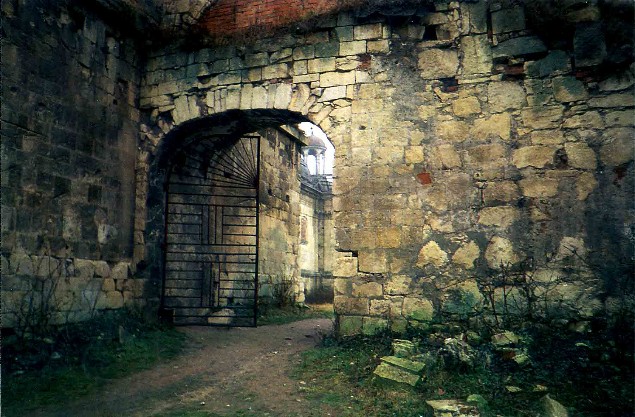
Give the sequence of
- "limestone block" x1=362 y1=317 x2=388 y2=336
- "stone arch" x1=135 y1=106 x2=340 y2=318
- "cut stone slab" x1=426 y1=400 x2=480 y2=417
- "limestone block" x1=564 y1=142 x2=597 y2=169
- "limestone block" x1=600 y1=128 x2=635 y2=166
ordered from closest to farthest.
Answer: "cut stone slab" x1=426 y1=400 x2=480 y2=417, "limestone block" x1=600 y1=128 x2=635 y2=166, "limestone block" x1=564 y1=142 x2=597 y2=169, "limestone block" x1=362 y1=317 x2=388 y2=336, "stone arch" x1=135 y1=106 x2=340 y2=318

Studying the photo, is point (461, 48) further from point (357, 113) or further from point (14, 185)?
point (14, 185)

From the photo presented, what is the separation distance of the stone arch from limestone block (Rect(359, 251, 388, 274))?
2.16 meters

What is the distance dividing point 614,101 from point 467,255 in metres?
2.23

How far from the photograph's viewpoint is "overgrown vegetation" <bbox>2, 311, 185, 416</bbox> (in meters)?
4.46

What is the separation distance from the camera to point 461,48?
5.74 meters

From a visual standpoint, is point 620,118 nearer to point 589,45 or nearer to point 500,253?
point 589,45

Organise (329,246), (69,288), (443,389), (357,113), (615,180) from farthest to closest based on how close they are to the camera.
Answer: (329,246) → (357,113) → (69,288) → (615,180) → (443,389)

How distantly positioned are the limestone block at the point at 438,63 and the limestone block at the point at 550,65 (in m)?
0.81

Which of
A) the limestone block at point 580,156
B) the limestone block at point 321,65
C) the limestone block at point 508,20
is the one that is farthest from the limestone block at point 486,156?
the limestone block at point 321,65

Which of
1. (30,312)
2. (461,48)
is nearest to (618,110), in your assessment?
(461,48)

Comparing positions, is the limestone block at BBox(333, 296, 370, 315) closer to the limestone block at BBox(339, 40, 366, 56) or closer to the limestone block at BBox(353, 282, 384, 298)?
the limestone block at BBox(353, 282, 384, 298)

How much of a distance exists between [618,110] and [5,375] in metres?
6.67

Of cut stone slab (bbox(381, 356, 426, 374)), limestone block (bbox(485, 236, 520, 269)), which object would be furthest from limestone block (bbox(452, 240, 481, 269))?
cut stone slab (bbox(381, 356, 426, 374))

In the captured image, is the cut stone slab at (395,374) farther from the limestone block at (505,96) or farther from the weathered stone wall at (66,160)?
the weathered stone wall at (66,160)
